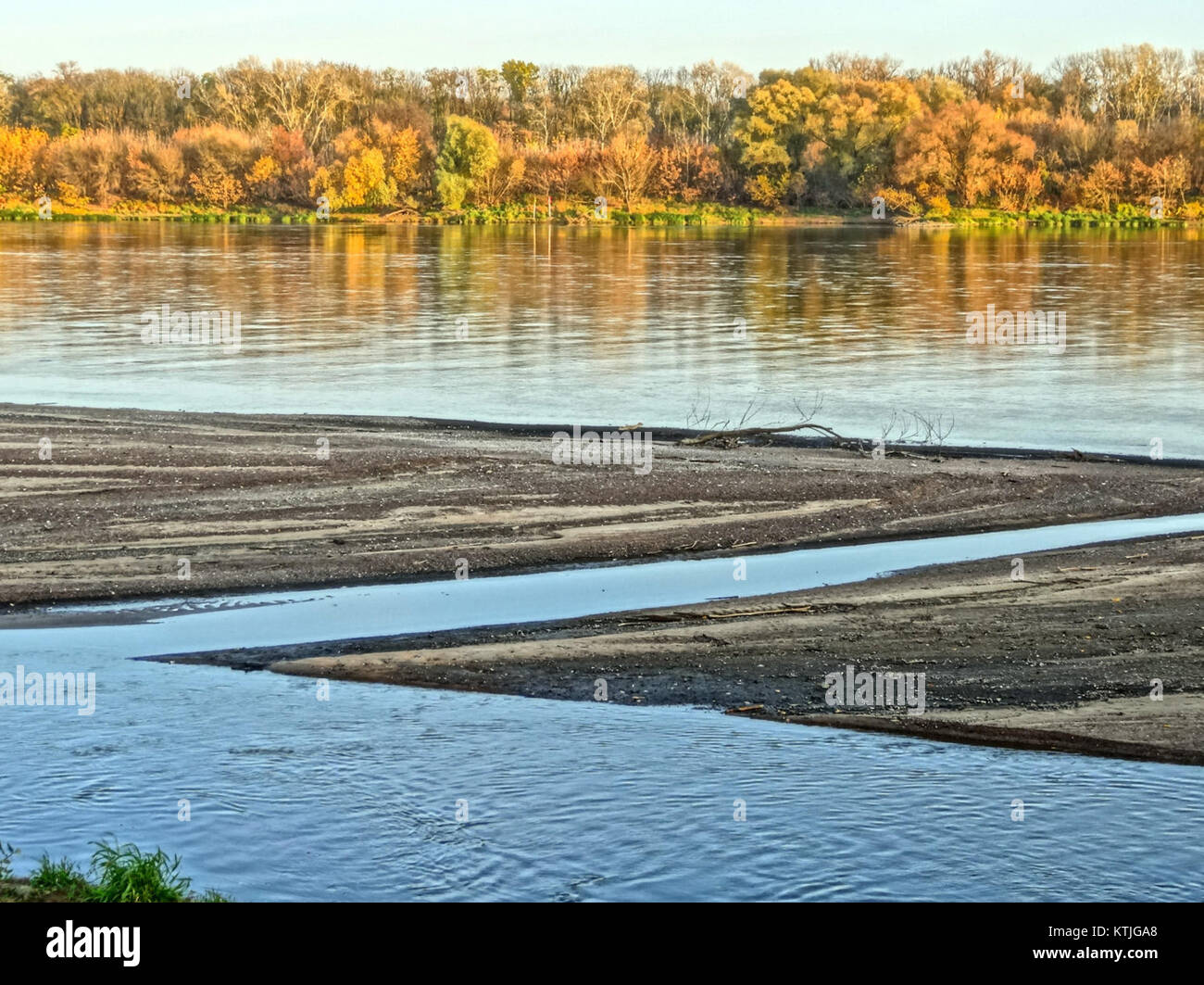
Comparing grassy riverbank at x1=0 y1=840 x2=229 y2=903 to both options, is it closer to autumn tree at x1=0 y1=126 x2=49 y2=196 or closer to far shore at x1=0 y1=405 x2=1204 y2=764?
far shore at x1=0 y1=405 x2=1204 y2=764

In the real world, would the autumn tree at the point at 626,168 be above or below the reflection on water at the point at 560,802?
above

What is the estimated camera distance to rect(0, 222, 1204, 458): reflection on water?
26922 millimetres

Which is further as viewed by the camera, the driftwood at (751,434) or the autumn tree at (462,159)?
the autumn tree at (462,159)

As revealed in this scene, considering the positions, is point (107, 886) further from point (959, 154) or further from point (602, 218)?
point (959, 154)

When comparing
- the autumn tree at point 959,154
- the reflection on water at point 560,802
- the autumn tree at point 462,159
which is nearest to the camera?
the reflection on water at point 560,802

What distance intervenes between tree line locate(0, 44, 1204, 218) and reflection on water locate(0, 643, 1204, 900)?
391 feet

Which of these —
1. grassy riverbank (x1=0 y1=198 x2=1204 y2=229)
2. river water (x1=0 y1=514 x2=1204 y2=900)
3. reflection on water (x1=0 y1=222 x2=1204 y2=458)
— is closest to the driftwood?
reflection on water (x1=0 y1=222 x2=1204 y2=458)

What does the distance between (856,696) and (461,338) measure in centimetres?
2683

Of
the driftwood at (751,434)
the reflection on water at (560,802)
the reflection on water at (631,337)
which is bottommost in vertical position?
the reflection on water at (560,802)

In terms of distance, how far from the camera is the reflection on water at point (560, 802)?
8.89m

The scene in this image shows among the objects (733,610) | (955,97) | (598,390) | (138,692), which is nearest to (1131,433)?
(598,390)

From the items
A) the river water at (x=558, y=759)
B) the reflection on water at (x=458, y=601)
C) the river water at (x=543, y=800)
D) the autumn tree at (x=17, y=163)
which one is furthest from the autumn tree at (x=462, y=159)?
the river water at (x=543, y=800)

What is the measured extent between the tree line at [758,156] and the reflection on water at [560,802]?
119127 mm

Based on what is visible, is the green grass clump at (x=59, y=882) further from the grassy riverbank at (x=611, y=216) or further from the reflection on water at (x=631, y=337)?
the grassy riverbank at (x=611, y=216)
